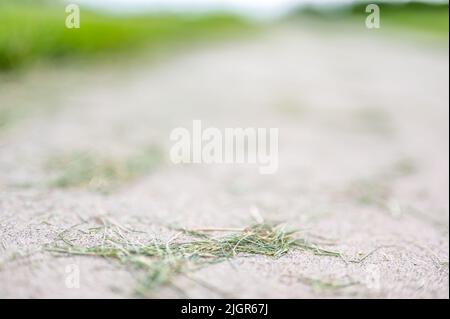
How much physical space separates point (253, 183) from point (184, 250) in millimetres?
944

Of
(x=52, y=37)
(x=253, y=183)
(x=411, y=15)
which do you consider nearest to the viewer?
(x=253, y=183)

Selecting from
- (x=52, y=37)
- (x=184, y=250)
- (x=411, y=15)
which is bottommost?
(x=184, y=250)

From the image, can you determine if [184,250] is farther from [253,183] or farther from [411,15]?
[411,15]

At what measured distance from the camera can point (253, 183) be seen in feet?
6.95

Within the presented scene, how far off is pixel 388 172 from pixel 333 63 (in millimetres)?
4827

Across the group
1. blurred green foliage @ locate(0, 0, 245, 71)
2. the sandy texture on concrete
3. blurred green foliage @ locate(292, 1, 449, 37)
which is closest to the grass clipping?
the sandy texture on concrete

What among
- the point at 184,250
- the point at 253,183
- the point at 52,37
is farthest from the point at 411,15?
the point at 184,250

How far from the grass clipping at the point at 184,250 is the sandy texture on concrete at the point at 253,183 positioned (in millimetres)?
40

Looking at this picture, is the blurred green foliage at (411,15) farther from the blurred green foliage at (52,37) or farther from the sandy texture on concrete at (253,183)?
the blurred green foliage at (52,37)

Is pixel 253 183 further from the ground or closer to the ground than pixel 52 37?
closer to the ground

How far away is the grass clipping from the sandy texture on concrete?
0.13 feet

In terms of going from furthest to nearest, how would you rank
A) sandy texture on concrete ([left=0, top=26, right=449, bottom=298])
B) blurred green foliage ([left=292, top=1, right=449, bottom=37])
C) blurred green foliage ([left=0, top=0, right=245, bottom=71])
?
1. blurred green foliage ([left=292, top=1, right=449, bottom=37])
2. blurred green foliage ([left=0, top=0, right=245, bottom=71])
3. sandy texture on concrete ([left=0, top=26, right=449, bottom=298])

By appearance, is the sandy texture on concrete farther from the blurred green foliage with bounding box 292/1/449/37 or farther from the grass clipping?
Result: the blurred green foliage with bounding box 292/1/449/37

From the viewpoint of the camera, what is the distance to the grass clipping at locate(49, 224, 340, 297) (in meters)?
1.10
